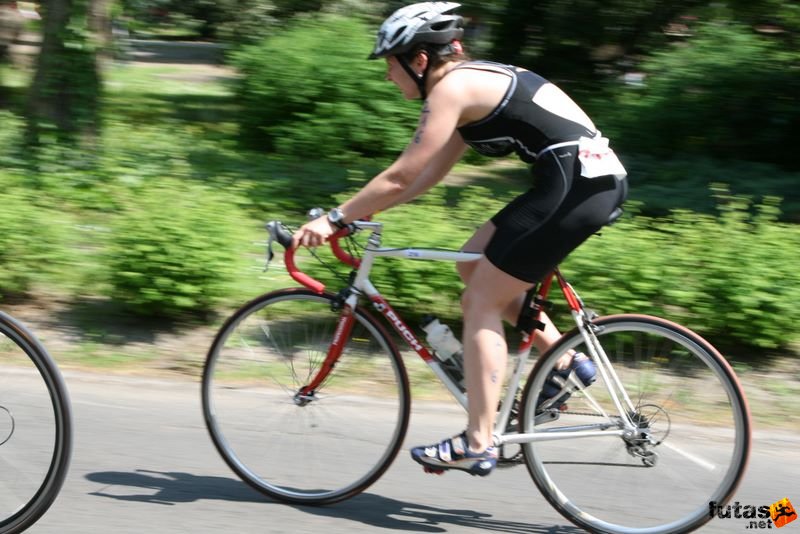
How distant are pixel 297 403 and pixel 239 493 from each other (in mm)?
458

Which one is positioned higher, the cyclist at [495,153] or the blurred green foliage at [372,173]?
the cyclist at [495,153]

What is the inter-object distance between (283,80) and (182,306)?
197 inches

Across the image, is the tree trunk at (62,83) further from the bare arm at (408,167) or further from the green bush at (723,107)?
the bare arm at (408,167)

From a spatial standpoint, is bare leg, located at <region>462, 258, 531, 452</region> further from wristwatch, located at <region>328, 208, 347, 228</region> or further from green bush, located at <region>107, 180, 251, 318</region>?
green bush, located at <region>107, 180, 251, 318</region>

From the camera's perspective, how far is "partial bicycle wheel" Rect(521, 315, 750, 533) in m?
3.83

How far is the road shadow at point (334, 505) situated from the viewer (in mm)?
4059

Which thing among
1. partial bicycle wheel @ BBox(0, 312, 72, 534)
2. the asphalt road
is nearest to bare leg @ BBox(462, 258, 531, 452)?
the asphalt road

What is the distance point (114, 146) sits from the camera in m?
10.0

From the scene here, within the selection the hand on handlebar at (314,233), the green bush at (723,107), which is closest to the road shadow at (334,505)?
the hand on handlebar at (314,233)

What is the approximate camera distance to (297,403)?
4.27 meters

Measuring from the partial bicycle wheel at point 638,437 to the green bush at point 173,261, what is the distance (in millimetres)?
2682

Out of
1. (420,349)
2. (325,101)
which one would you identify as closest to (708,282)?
(420,349)

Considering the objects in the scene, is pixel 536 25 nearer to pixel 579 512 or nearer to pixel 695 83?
pixel 695 83

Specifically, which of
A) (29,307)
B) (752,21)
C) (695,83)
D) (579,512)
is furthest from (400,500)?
(752,21)
